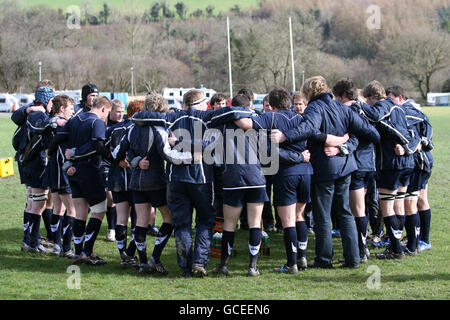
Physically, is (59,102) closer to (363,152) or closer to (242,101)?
(242,101)

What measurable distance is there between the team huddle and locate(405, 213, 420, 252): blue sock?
0.01 m

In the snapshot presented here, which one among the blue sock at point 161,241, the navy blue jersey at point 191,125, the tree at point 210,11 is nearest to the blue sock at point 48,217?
the blue sock at point 161,241

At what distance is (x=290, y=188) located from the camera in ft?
19.8

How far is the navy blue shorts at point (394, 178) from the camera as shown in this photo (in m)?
6.82

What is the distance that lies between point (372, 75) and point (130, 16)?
40.4 m

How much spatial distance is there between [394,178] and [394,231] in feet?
2.16

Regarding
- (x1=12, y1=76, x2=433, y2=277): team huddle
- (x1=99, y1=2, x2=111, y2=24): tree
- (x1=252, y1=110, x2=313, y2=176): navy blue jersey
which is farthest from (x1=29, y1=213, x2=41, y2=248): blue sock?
(x1=99, y1=2, x2=111, y2=24): tree

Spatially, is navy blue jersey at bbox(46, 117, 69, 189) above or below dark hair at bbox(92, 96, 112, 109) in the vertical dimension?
below

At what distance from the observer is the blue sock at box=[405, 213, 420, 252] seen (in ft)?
23.0

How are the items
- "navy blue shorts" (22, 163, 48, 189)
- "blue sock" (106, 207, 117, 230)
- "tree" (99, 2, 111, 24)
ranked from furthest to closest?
"tree" (99, 2, 111, 24)
"blue sock" (106, 207, 117, 230)
"navy blue shorts" (22, 163, 48, 189)

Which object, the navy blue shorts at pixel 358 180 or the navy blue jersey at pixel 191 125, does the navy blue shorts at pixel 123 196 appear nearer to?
the navy blue jersey at pixel 191 125

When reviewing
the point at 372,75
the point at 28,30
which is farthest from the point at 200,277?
the point at 372,75

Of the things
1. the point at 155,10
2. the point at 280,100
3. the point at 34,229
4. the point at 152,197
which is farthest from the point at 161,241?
the point at 155,10

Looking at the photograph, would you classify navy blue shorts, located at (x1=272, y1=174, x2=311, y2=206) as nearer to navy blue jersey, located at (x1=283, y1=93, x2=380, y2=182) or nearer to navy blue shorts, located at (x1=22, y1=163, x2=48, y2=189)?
navy blue jersey, located at (x1=283, y1=93, x2=380, y2=182)
